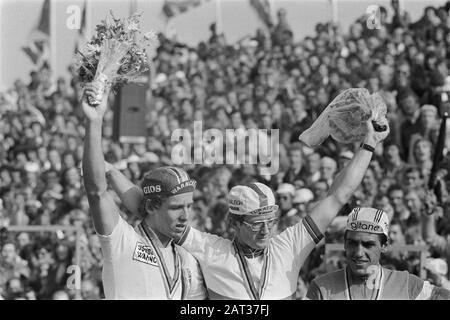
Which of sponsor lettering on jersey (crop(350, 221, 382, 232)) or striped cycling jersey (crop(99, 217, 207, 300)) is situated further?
sponsor lettering on jersey (crop(350, 221, 382, 232))

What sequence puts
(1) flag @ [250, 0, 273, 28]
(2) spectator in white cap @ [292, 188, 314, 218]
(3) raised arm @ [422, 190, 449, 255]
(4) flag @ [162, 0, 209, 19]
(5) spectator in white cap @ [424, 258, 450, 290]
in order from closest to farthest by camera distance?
1. (5) spectator in white cap @ [424, 258, 450, 290]
2. (3) raised arm @ [422, 190, 449, 255]
3. (2) spectator in white cap @ [292, 188, 314, 218]
4. (1) flag @ [250, 0, 273, 28]
5. (4) flag @ [162, 0, 209, 19]

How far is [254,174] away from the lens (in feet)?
45.5

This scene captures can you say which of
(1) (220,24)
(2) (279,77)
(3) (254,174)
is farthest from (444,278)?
(1) (220,24)

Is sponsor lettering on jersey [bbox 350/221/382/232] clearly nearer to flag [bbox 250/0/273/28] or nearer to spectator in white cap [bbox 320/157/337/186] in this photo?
spectator in white cap [bbox 320/157/337/186]

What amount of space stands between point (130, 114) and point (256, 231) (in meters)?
7.68

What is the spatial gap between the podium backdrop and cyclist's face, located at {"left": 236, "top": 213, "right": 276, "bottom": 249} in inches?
294

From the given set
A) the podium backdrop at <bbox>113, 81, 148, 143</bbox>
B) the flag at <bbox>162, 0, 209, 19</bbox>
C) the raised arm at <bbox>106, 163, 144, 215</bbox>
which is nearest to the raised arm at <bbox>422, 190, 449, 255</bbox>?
the podium backdrop at <bbox>113, 81, 148, 143</bbox>

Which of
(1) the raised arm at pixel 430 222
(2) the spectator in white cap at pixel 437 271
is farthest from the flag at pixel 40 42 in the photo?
(2) the spectator in white cap at pixel 437 271

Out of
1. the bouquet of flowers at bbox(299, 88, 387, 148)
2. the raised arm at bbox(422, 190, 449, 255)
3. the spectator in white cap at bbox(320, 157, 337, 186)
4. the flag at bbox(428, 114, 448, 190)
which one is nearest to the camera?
the bouquet of flowers at bbox(299, 88, 387, 148)

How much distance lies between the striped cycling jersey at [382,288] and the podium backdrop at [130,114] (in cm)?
732

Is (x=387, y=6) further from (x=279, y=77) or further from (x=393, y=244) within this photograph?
(x=393, y=244)

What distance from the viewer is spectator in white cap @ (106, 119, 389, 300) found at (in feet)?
21.8

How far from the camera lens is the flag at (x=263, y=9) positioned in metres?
21.1

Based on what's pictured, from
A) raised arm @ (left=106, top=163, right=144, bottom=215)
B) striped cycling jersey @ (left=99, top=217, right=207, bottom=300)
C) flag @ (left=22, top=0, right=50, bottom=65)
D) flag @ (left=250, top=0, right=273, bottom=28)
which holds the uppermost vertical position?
flag @ (left=250, top=0, right=273, bottom=28)
